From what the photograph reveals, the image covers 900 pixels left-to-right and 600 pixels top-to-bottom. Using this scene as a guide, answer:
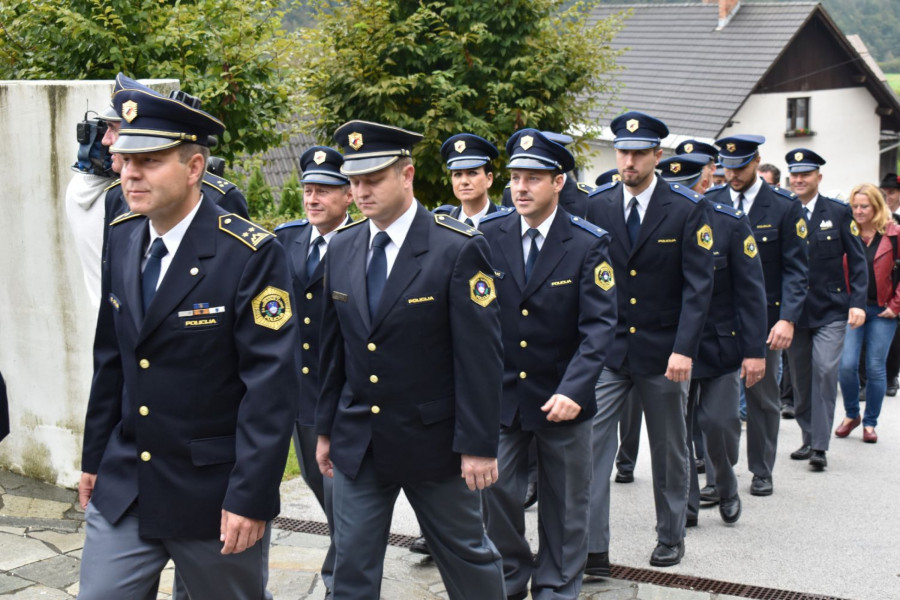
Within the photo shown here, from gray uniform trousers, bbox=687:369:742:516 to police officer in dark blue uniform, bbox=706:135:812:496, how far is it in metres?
0.73

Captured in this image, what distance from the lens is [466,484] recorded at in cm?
464

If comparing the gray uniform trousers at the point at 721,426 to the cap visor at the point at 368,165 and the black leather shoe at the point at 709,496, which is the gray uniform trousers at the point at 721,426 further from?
the cap visor at the point at 368,165

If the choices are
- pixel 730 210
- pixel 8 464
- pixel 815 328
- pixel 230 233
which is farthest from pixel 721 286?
pixel 8 464

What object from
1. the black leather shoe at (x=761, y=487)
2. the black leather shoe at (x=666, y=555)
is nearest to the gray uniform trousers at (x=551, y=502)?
the black leather shoe at (x=666, y=555)

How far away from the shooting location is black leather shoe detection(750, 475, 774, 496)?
8.12 meters

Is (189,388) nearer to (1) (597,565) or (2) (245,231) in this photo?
(2) (245,231)

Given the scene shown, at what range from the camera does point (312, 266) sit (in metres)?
5.96

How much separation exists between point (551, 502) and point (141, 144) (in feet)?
9.10

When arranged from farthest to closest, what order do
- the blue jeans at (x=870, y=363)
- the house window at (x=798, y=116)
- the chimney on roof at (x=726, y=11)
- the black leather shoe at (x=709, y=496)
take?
1. the chimney on roof at (x=726, y=11)
2. the house window at (x=798, y=116)
3. the blue jeans at (x=870, y=363)
4. the black leather shoe at (x=709, y=496)

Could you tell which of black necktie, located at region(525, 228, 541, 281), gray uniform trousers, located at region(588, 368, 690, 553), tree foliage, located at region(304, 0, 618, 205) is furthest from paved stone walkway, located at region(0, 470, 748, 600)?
tree foliage, located at region(304, 0, 618, 205)

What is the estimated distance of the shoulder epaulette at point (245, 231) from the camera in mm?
3916

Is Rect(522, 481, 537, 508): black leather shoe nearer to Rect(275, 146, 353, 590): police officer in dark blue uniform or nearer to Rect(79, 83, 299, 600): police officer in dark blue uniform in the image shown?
Rect(275, 146, 353, 590): police officer in dark blue uniform

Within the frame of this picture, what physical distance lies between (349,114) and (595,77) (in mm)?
3039

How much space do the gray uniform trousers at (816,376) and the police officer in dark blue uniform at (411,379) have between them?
4.95m
